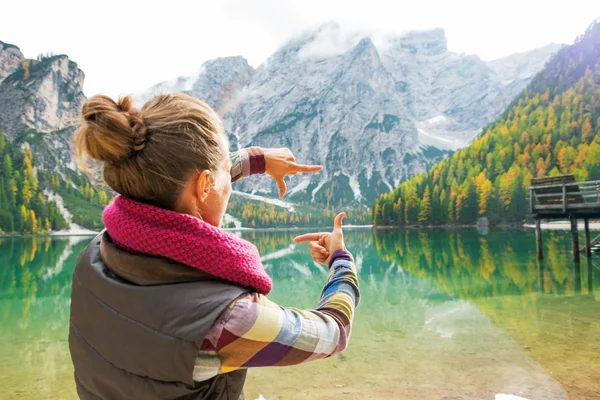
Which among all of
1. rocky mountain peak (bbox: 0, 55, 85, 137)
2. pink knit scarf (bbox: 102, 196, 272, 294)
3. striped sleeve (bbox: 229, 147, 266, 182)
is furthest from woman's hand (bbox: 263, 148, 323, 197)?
rocky mountain peak (bbox: 0, 55, 85, 137)

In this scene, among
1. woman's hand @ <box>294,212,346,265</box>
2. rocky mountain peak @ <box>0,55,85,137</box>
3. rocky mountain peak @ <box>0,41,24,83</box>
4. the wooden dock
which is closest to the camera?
woman's hand @ <box>294,212,346,265</box>

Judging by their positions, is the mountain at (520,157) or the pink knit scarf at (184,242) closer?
the pink knit scarf at (184,242)

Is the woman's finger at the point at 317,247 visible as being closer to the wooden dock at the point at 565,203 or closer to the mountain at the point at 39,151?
the wooden dock at the point at 565,203

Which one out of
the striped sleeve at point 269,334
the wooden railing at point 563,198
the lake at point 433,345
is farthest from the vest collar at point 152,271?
the wooden railing at point 563,198

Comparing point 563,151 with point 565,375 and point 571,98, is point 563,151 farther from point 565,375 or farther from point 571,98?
point 565,375

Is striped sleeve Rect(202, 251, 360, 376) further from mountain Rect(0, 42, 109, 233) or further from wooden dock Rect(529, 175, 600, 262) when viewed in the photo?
mountain Rect(0, 42, 109, 233)

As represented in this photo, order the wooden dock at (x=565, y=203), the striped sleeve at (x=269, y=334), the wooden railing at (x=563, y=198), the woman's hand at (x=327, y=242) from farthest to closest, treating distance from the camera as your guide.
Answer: the wooden dock at (x=565, y=203) < the wooden railing at (x=563, y=198) < the woman's hand at (x=327, y=242) < the striped sleeve at (x=269, y=334)

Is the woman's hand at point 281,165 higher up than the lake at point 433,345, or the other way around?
the woman's hand at point 281,165

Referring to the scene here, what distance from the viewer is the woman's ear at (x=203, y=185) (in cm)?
128

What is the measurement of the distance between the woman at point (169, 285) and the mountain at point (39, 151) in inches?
4489

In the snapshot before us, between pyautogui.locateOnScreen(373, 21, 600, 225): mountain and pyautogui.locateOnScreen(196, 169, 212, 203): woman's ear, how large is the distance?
7620 cm

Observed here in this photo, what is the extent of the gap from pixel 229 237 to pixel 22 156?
6781 inches

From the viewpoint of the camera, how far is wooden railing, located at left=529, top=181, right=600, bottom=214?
18.2 metres

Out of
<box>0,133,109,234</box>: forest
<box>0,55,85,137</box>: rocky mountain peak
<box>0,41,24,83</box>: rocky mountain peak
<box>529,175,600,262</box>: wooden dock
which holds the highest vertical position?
<box>0,41,24,83</box>: rocky mountain peak
